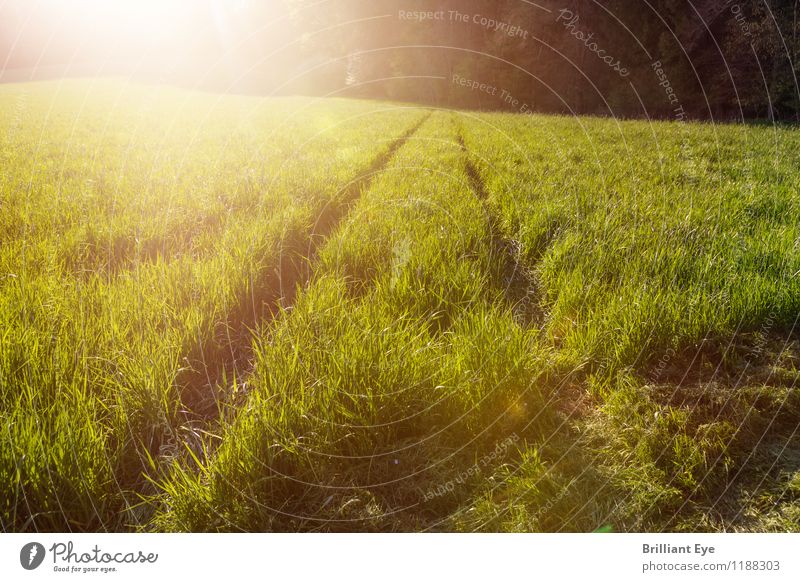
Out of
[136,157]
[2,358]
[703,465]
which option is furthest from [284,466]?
[136,157]

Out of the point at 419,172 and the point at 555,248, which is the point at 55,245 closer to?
the point at 555,248

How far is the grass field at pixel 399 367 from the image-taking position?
1.49 meters

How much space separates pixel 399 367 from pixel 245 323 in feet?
4.11

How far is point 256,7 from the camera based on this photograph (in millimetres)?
5016

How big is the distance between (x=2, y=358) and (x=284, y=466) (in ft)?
4.06
